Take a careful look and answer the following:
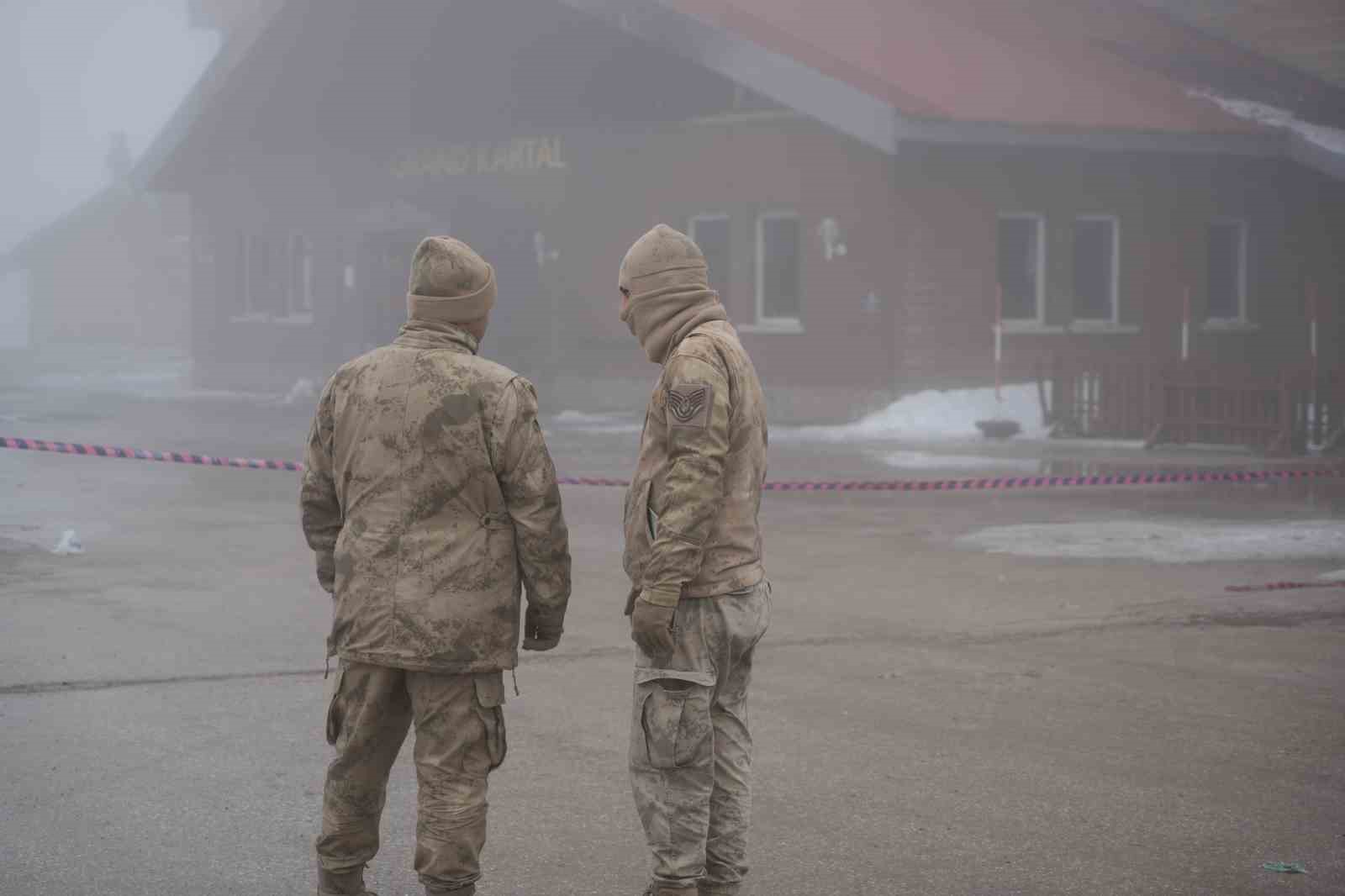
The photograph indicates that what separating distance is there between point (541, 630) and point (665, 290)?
0.95 metres

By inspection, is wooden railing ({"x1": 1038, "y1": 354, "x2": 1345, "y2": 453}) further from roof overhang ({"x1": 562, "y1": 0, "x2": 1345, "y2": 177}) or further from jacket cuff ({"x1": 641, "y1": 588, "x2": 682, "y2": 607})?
jacket cuff ({"x1": 641, "y1": 588, "x2": 682, "y2": 607})

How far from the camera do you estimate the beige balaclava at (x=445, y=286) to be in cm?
449

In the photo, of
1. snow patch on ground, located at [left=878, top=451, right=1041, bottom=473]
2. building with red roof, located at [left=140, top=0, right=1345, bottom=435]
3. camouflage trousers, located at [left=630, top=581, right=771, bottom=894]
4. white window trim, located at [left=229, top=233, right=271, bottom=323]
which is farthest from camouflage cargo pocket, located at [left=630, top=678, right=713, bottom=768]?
white window trim, located at [left=229, top=233, right=271, bottom=323]

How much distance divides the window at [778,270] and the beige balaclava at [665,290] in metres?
19.5

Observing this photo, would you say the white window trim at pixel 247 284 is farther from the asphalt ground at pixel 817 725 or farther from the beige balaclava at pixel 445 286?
the beige balaclava at pixel 445 286

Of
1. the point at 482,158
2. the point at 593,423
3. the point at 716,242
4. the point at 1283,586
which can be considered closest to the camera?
the point at 1283,586

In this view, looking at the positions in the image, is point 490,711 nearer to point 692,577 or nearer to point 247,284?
point 692,577

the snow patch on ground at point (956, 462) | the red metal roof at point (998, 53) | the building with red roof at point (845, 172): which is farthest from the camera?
the building with red roof at point (845, 172)

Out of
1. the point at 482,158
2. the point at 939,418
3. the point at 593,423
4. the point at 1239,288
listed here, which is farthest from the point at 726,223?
the point at 1239,288

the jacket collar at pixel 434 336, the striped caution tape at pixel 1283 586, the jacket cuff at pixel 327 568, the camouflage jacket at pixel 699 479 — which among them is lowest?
the striped caution tape at pixel 1283 586

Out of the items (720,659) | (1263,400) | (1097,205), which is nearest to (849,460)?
(1263,400)

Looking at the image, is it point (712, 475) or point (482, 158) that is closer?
point (712, 475)

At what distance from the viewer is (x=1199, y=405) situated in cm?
1923

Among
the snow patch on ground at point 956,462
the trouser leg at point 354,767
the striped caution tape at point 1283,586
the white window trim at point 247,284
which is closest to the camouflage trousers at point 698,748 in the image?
the trouser leg at point 354,767
